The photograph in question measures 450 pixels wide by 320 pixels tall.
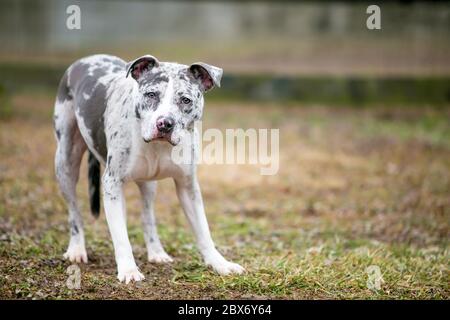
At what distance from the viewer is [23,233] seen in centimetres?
723

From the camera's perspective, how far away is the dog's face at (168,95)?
505cm

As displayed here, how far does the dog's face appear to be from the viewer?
16.6 ft

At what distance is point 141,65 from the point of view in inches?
211

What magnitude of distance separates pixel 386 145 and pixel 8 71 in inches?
378

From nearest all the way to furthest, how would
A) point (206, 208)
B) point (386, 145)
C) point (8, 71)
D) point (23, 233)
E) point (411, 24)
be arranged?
point (23, 233), point (206, 208), point (386, 145), point (8, 71), point (411, 24)

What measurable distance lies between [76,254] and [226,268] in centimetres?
141

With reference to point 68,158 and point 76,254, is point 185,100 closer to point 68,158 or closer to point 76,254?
point 68,158

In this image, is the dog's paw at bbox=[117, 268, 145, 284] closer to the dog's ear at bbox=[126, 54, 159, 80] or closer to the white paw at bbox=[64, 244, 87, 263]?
the white paw at bbox=[64, 244, 87, 263]

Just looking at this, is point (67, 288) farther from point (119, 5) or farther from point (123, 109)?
point (119, 5)

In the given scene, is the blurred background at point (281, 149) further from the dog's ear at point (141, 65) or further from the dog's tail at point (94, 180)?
the dog's ear at point (141, 65)

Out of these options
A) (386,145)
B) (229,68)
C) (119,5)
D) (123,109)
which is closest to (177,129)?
(123,109)

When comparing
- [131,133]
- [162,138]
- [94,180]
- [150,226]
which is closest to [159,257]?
[150,226]

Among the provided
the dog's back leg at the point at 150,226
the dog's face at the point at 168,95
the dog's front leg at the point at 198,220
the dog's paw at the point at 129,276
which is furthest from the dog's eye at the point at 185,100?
the dog's back leg at the point at 150,226

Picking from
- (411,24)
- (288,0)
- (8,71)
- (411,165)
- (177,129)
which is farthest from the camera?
(288,0)
